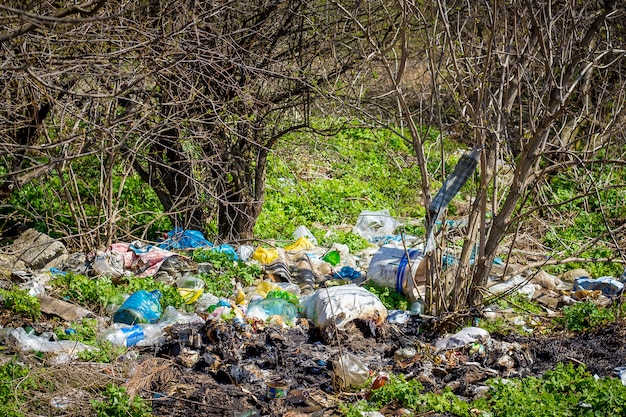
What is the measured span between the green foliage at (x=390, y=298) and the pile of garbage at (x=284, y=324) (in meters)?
0.06

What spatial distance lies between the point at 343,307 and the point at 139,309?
1.57 metres

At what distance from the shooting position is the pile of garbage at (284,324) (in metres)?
4.79

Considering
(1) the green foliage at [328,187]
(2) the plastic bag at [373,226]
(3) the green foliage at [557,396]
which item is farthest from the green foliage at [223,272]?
(3) the green foliage at [557,396]

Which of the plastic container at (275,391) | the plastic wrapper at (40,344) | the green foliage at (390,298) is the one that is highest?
the plastic wrapper at (40,344)

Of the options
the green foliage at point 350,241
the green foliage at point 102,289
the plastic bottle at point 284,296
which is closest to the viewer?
the green foliage at point 102,289

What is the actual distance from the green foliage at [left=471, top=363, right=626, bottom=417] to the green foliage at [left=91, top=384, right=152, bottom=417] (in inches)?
74.3

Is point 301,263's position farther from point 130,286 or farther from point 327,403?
point 327,403

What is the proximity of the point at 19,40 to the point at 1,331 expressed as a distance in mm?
2035

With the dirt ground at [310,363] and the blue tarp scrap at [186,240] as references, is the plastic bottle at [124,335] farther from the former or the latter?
the blue tarp scrap at [186,240]

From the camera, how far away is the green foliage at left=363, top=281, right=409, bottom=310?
20.9 feet

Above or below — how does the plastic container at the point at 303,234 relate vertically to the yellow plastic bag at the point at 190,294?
below

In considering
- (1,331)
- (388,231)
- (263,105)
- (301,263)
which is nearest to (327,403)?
(1,331)

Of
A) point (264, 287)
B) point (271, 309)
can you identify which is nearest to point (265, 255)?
point (264, 287)

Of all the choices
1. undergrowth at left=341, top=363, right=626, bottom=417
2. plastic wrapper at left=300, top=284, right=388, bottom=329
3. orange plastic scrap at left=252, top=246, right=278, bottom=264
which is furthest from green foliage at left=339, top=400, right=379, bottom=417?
orange plastic scrap at left=252, top=246, right=278, bottom=264
